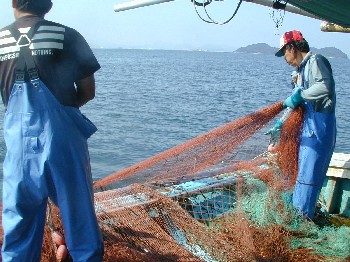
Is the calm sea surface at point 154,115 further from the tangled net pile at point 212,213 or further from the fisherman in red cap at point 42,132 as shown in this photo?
the fisherman in red cap at point 42,132

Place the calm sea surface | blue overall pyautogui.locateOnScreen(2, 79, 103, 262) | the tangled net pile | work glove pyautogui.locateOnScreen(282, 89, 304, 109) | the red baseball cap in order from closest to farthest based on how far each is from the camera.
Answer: blue overall pyautogui.locateOnScreen(2, 79, 103, 262) → the tangled net pile → work glove pyautogui.locateOnScreen(282, 89, 304, 109) → the red baseball cap → the calm sea surface

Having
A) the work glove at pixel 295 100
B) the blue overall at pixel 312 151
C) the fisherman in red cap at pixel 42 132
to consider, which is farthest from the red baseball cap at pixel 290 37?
the fisherman in red cap at pixel 42 132

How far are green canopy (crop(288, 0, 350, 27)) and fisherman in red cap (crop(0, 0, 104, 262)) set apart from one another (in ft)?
6.99

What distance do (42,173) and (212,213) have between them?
2869 millimetres

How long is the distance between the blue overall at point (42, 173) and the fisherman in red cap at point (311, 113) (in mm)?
2521

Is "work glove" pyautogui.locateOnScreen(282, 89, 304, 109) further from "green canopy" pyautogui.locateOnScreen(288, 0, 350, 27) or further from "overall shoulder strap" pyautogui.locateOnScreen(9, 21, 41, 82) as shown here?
"overall shoulder strap" pyautogui.locateOnScreen(9, 21, 41, 82)

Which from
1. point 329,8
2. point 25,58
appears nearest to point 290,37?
point 329,8

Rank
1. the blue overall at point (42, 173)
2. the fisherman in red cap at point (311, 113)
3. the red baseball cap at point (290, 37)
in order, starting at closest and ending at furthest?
the blue overall at point (42, 173), the fisherman in red cap at point (311, 113), the red baseball cap at point (290, 37)

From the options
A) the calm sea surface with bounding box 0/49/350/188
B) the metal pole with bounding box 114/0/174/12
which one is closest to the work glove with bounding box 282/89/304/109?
the metal pole with bounding box 114/0/174/12

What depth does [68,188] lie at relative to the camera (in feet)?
9.54

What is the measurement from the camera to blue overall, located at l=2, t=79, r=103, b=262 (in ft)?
9.20

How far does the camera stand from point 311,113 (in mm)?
4730

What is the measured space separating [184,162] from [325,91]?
68.5 inches

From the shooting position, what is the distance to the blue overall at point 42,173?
2.80 metres
